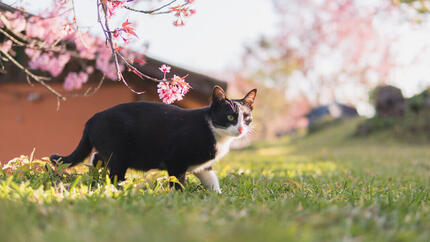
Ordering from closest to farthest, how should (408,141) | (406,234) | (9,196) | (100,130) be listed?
(406,234), (9,196), (100,130), (408,141)

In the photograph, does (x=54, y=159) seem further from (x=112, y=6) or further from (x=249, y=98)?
(x=249, y=98)

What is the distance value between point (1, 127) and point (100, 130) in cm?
437

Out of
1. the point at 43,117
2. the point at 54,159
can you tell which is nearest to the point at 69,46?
the point at 43,117

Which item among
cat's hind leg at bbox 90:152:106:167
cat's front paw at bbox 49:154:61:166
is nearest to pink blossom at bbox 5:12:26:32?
cat's front paw at bbox 49:154:61:166

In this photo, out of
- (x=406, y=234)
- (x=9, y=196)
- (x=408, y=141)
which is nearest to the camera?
(x=406, y=234)

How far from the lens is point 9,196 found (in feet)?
6.38

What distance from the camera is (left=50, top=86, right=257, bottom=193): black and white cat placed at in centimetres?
277

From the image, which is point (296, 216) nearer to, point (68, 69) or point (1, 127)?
point (68, 69)

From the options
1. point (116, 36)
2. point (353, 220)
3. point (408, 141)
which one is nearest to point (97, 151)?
point (116, 36)

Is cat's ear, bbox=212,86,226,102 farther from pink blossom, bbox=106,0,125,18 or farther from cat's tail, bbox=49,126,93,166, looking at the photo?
cat's tail, bbox=49,126,93,166

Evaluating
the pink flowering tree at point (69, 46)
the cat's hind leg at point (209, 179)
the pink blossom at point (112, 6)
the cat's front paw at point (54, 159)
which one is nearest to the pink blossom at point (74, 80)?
the pink flowering tree at point (69, 46)

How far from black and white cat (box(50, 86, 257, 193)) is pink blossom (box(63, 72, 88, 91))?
2.93 m

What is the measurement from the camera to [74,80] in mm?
5723

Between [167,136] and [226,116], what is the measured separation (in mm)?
539
